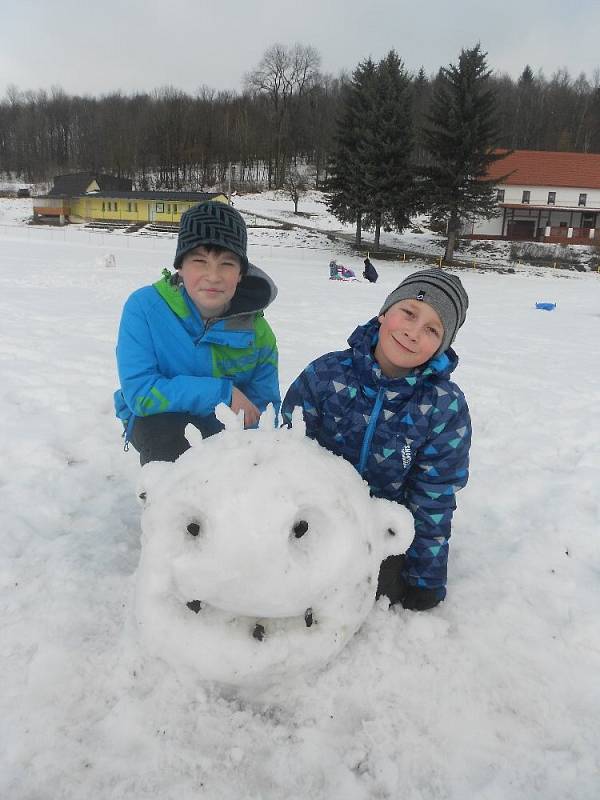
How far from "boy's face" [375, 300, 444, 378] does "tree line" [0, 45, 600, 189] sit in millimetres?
53233

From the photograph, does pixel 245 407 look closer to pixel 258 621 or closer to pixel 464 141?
pixel 258 621

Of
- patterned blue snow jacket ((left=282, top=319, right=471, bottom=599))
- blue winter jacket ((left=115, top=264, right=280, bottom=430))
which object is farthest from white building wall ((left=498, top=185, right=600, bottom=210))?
patterned blue snow jacket ((left=282, top=319, right=471, bottom=599))

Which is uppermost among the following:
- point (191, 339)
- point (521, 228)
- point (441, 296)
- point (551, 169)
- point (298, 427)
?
point (551, 169)

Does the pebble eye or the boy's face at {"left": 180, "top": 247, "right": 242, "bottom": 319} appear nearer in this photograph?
the pebble eye

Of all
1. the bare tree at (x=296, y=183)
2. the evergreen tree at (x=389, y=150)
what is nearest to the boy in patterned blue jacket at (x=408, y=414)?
the evergreen tree at (x=389, y=150)

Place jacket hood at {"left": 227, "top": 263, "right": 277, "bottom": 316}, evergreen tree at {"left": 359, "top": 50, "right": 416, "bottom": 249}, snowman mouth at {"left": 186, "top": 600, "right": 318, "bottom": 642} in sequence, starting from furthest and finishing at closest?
evergreen tree at {"left": 359, "top": 50, "right": 416, "bottom": 249} → jacket hood at {"left": 227, "top": 263, "right": 277, "bottom": 316} → snowman mouth at {"left": 186, "top": 600, "right": 318, "bottom": 642}

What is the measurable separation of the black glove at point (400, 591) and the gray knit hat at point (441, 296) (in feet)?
Result: 2.93

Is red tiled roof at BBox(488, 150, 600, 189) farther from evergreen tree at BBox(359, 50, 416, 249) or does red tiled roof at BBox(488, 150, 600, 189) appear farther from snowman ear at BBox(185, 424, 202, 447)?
snowman ear at BBox(185, 424, 202, 447)

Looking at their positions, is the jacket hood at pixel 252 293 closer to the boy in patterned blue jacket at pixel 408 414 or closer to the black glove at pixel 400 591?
the boy in patterned blue jacket at pixel 408 414

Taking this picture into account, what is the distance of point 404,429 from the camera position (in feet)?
6.89

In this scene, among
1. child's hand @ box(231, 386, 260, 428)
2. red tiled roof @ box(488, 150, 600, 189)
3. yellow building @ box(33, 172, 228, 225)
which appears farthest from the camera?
red tiled roof @ box(488, 150, 600, 189)

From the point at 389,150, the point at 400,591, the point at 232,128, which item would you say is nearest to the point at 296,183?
the point at 232,128

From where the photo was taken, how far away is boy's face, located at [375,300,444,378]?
2.05 metres

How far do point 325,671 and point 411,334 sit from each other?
126 centimetres
